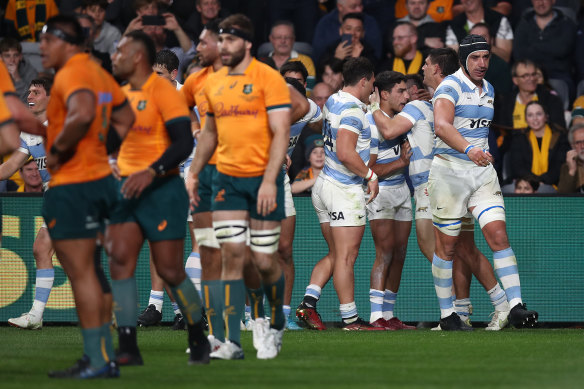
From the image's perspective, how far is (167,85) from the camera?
25.7ft

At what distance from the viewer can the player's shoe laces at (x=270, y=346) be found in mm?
8195

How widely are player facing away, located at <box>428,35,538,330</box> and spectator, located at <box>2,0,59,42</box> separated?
8.01 metres

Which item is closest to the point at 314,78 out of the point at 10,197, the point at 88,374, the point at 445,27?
the point at 445,27

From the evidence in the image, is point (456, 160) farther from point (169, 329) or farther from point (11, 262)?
point (11, 262)

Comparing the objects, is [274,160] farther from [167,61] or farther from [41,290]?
[41,290]

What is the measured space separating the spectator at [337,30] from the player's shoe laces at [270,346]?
825 centimetres

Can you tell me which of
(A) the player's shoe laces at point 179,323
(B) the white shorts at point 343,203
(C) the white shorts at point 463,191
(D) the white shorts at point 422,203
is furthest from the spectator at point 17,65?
(C) the white shorts at point 463,191

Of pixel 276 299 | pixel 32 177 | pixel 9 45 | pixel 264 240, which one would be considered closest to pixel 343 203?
pixel 276 299

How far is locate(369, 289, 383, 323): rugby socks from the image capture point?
11.7 m

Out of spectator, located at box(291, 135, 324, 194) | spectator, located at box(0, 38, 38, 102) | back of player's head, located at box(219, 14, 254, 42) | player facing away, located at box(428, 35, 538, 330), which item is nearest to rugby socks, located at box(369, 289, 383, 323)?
player facing away, located at box(428, 35, 538, 330)

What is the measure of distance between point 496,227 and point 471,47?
1798 mm

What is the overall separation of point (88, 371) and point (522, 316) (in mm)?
4992

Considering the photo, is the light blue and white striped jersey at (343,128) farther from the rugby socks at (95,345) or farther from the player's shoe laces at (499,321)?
the rugby socks at (95,345)

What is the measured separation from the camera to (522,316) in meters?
10.4
